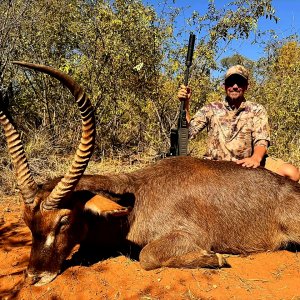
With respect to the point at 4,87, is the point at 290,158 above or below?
below

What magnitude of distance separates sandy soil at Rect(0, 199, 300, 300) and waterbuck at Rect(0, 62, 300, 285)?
12 cm

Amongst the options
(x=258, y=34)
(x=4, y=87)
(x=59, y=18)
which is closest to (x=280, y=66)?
(x=258, y=34)

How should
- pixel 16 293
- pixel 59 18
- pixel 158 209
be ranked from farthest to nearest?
pixel 59 18
pixel 158 209
pixel 16 293

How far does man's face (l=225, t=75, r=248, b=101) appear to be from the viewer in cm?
566

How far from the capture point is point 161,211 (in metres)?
4.25

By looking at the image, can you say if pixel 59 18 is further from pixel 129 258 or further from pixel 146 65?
pixel 129 258

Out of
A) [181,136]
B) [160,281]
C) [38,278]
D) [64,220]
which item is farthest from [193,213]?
[181,136]

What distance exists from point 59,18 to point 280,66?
632 cm

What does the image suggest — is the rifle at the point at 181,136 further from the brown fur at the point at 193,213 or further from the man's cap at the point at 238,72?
the brown fur at the point at 193,213

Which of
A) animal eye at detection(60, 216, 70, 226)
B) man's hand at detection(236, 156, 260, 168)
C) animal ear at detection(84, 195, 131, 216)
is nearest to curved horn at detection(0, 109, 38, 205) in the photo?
animal eye at detection(60, 216, 70, 226)

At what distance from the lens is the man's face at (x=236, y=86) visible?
5664mm

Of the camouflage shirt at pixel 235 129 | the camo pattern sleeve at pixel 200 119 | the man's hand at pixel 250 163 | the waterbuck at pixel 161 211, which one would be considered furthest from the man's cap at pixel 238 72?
the waterbuck at pixel 161 211

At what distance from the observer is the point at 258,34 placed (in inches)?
375

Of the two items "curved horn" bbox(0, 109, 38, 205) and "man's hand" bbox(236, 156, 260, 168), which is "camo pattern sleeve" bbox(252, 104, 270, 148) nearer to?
"man's hand" bbox(236, 156, 260, 168)
